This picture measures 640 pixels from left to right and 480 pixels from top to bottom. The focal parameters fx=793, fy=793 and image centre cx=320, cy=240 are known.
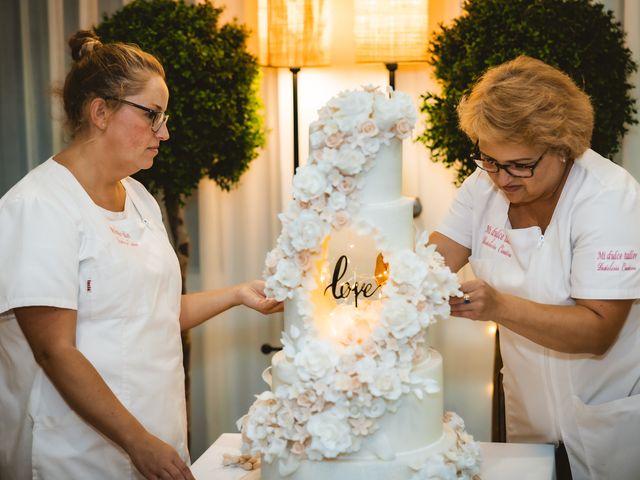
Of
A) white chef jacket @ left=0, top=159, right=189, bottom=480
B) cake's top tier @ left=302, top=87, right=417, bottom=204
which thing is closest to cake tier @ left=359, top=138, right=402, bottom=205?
cake's top tier @ left=302, top=87, right=417, bottom=204

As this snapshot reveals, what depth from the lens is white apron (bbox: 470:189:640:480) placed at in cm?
212

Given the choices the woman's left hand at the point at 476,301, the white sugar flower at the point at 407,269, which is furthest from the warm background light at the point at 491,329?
the white sugar flower at the point at 407,269

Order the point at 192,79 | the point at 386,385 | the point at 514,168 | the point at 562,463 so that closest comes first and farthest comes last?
the point at 386,385
the point at 514,168
the point at 562,463
the point at 192,79

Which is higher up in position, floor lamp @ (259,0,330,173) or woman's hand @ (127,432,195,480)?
floor lamp @ (259,0,330,173)

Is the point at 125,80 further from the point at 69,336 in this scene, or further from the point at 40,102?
the point at 40,102

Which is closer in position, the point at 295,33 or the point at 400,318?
the point at 400,318

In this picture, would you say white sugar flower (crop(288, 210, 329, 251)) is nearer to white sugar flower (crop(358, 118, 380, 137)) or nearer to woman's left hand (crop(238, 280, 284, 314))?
white sugar flower (crop(358, 118, 380, 137))

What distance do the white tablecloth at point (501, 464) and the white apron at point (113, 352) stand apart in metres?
0.14

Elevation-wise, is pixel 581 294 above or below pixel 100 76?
below

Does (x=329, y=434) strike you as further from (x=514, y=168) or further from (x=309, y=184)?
(x=514, y=168)

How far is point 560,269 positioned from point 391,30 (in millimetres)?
1383

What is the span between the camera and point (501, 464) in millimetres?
2041

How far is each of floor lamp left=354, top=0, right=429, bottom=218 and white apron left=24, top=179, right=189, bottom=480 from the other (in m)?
1.41

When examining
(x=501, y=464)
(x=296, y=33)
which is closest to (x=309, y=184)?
(x=501, y=464)
